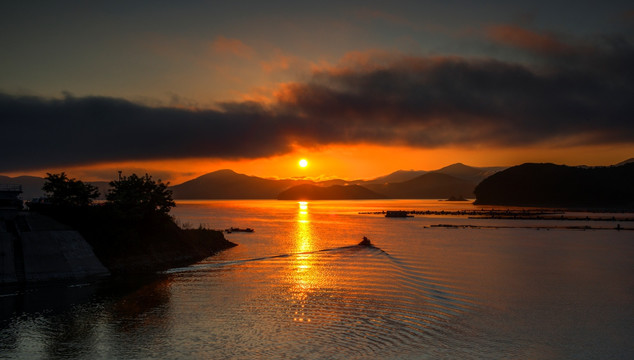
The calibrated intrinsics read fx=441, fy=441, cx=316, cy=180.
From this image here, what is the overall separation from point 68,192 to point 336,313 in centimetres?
4725

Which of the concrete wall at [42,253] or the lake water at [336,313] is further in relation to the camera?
the concrete wall at [42,253]

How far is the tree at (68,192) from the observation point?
62.1 m

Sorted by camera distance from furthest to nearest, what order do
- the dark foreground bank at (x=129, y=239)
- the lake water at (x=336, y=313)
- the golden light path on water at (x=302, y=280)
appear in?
the dark foreground bank at (x=129, y=239) < the golden light path on water at (x=302, y=280) < the lake water at (x=336, y=313)

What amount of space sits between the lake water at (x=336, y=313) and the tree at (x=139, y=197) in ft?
36.8

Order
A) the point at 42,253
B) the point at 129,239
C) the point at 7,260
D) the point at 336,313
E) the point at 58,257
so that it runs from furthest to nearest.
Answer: the point at 129,239, the point at 58,257, the point at 42,253, the point at 7,260, the point at 336,313

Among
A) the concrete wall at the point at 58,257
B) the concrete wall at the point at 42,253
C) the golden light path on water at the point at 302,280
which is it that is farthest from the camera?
the concrete wall at the point at 58,257

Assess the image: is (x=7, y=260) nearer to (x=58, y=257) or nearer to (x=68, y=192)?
(x=58, y=257)

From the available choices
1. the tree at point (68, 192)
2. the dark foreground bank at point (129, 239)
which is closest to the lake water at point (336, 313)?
the dark foreground bank at point (129, 239)

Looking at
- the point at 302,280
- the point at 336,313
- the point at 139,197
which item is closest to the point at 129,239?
the point at 139,197

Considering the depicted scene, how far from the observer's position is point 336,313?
1357 inches

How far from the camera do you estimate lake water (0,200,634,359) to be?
2656 cm

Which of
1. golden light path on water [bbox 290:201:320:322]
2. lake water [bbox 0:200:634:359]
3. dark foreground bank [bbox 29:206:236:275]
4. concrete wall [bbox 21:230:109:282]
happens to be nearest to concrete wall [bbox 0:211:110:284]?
concrete wall [bbox 21:230:109:282]

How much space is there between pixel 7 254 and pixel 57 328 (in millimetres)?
21016

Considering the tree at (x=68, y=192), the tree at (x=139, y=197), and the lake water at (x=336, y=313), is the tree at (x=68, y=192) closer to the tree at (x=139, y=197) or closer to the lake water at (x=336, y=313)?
the tree at (x=139, y=197)
